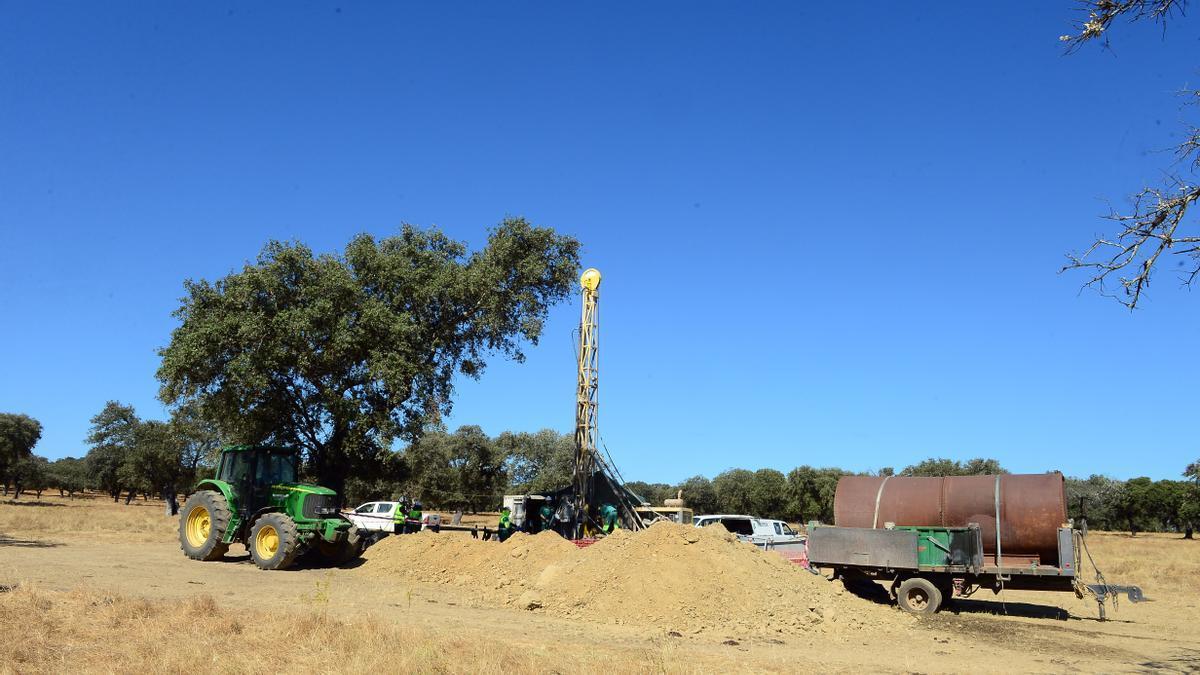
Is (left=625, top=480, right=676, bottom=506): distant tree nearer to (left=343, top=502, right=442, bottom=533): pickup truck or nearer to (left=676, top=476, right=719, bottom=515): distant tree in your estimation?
(left=676, top=476, right=719, bottom=515): distant tree

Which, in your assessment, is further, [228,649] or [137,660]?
[228,649]

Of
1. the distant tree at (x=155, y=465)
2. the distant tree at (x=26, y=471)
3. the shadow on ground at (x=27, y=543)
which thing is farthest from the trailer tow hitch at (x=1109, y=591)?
the distant tree at (x=26, y=471)

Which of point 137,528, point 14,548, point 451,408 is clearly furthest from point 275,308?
point 137,528

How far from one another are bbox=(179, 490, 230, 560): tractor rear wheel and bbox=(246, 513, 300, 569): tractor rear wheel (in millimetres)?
816

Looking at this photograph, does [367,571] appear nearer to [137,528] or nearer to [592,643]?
[592,643]

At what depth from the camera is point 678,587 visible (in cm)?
1469

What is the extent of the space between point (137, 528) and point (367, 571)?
67.2 feet

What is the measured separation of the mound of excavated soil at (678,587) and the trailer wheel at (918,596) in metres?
0.97

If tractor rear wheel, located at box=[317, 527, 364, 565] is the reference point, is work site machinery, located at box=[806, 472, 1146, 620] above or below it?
above

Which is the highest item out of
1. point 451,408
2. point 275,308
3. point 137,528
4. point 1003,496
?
point 275,308

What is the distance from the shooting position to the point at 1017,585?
17.6 m

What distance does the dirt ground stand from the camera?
9328 mm

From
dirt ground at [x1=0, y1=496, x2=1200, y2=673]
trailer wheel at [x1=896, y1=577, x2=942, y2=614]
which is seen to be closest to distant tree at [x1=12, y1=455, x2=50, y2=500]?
dirt ground at [x1=0, y1=496, x2=1200, y2=673]

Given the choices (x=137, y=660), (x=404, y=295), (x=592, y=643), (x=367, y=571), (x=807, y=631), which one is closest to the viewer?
(x=137, y=660)
